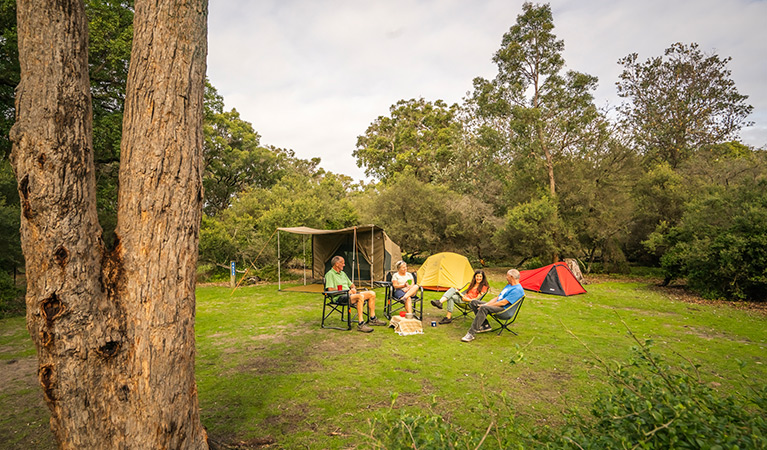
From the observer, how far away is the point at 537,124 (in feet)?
45.3

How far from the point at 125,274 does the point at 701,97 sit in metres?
22.0

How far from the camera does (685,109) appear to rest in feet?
55.7

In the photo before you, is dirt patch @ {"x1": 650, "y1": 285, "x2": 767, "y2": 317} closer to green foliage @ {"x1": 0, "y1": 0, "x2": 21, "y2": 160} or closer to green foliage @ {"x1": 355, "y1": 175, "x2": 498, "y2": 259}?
green foliage @ {"x1": 355, "y1": 175, "x2": 498, "y2": 259}

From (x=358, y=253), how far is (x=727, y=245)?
26.9 feet

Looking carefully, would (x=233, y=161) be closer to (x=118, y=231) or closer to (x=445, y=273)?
(x=445, y=273)

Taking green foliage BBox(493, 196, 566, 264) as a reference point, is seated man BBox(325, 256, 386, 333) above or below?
below

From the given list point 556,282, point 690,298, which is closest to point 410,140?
point 556,282

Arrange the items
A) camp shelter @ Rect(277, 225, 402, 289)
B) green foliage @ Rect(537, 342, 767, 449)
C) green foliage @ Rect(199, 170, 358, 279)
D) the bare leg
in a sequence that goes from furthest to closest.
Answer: green foliage @ Rect(199, 170, 358, 279), camp shelter @ Rect(277, 225, 402, 289), the bare leg, green foliage @ Rect(537, 342, 767, 449)

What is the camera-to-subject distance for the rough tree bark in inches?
65.5

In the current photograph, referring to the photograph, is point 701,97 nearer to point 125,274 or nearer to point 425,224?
point 425,224

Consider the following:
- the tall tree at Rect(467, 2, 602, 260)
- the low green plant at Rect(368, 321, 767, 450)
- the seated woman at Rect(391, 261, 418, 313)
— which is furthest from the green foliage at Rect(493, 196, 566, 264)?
the low green plant at Rect(368, 321, 767, 450)

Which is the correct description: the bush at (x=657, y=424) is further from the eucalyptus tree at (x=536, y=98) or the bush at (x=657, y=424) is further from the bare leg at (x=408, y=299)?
the eucalyptus tree at (x=536, y=98)

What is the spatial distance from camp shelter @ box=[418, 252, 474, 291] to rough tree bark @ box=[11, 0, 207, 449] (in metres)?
7.71

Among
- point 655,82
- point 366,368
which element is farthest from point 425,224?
point 655,82
